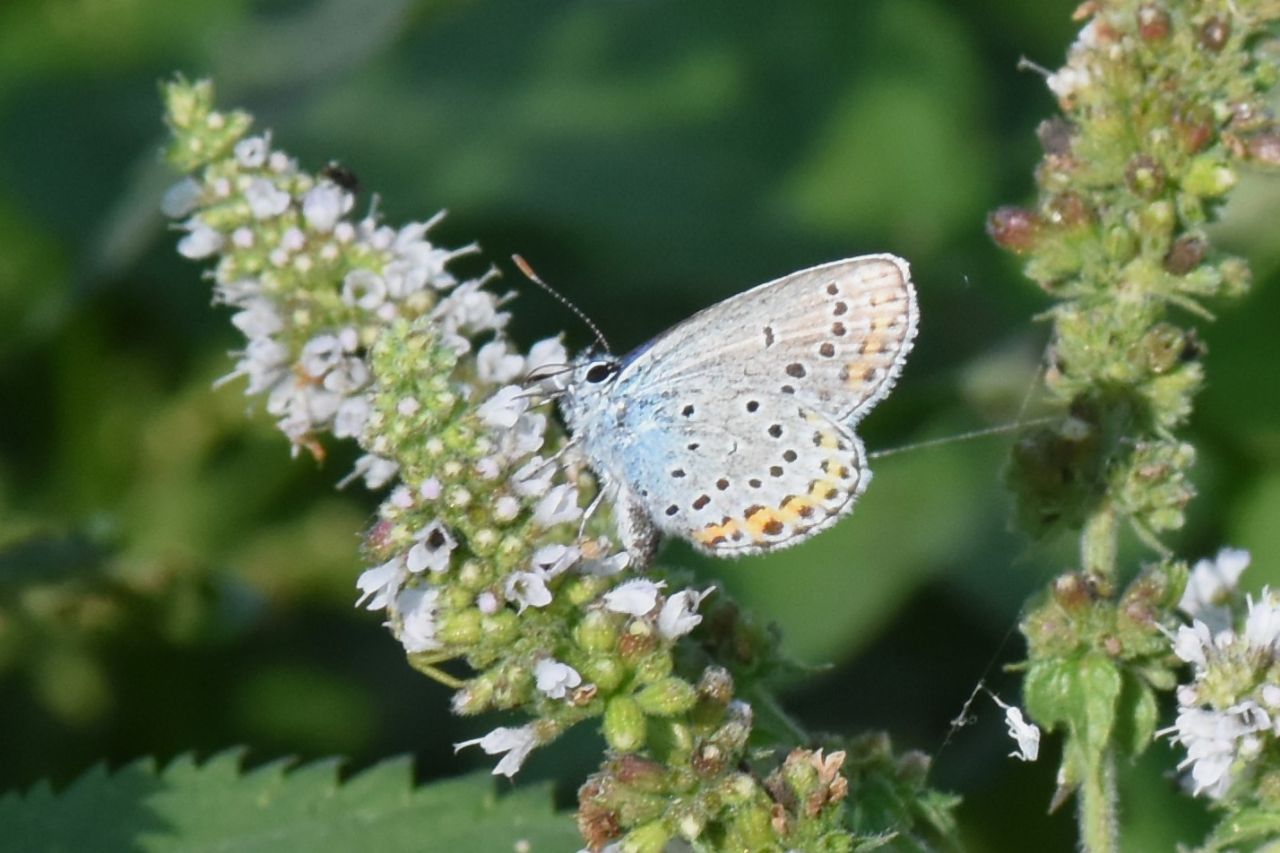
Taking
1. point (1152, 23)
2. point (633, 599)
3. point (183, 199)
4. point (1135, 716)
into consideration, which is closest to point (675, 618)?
point (633, 599)

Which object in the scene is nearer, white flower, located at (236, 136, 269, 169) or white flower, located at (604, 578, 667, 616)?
white flower, located at (604, 578, 667, 616)

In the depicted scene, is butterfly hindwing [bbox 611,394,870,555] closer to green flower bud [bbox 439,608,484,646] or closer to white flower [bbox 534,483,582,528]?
white flower [bbox 534,483,582,528]

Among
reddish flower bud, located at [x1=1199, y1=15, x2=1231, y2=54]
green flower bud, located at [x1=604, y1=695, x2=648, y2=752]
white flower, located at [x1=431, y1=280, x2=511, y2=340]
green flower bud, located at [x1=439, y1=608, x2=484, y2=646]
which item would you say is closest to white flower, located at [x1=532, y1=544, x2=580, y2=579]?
green flower bud, located at [x1=439, y1=608, x2=484, y2=646]

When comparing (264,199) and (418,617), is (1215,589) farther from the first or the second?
(264,199)

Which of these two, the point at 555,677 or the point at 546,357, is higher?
the point at 546,357

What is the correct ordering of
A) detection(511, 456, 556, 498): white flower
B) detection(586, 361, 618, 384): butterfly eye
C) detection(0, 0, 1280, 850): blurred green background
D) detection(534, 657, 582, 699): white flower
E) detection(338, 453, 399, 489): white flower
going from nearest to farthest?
detection(534, 657, 582, 699): white flower → detection(511, 456, 556, 498): white flower → detection(338, 453, 399, 489): white flower → detection(586, 361, 618, 384): butterfly eye → detection(0, 0, 1280, 850): blurred green background

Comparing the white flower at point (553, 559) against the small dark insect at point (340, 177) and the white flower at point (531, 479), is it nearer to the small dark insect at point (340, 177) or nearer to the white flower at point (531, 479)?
the white flower at point (531, 479)

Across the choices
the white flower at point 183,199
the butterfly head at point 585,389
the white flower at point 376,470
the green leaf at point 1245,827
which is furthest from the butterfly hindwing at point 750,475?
the white flower at point 183,199
